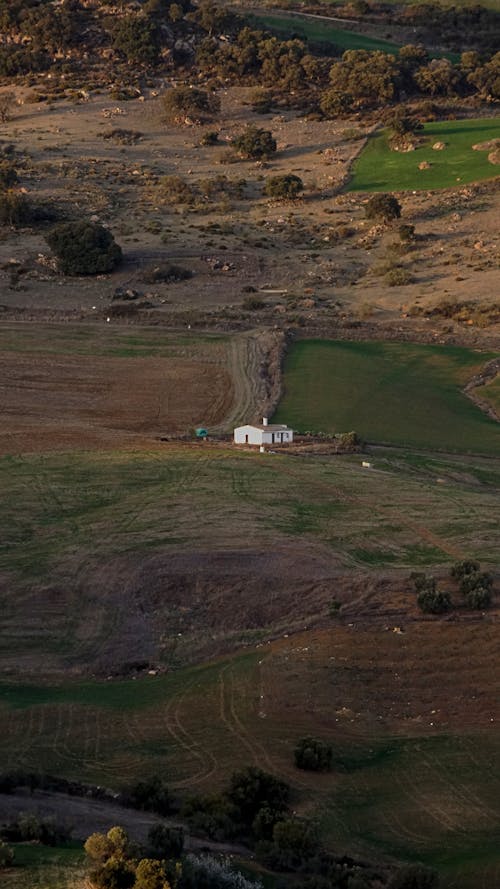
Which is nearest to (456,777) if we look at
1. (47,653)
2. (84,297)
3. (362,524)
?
(47,653)

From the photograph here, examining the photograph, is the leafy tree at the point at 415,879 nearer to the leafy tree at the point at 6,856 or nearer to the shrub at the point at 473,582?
the leafy tree at the point at 6,856

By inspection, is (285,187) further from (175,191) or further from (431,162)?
(431,162)

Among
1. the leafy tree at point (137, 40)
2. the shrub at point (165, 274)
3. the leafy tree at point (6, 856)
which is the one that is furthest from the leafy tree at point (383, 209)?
the leafy tree at point (6, 856)

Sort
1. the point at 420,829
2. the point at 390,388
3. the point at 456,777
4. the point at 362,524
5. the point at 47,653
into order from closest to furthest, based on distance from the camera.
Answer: the point at 420,829
the point at 456,777
the point at 47,653
the point at 362,524
the point at 390,388

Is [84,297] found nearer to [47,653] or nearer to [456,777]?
[47,653]

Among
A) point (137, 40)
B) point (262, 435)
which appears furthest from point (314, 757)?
point (137, 40)
